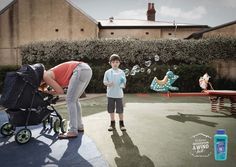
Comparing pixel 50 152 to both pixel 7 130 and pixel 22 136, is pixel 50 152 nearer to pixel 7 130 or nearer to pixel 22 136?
pixel 22 136

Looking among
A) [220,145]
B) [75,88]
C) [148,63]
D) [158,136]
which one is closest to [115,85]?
[75,88]

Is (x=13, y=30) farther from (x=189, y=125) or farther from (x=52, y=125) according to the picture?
(x=189, y=125)

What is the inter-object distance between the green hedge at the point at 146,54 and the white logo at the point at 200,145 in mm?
8611

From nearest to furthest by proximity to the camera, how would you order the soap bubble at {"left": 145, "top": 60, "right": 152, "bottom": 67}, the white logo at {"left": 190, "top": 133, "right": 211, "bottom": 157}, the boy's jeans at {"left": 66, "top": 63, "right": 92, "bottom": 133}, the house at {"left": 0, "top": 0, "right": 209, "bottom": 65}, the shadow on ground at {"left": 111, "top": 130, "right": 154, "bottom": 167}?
the shadow on ground at {"left": 111, "top": 130, "right": 154, "bottom": 167}, the white logo at {"left": 190, "top": 133, "right": 211, "bottom": 157}, the boy's jeans at {"left": 66, "top": 63, "right": 92, "bottom": 133}, the soap bubble at {"left": 145, "top": 60, "right": 152, "bottom": 67}, the house at {"left": 0, "top": 0, "right": 209, "bottom": 65}

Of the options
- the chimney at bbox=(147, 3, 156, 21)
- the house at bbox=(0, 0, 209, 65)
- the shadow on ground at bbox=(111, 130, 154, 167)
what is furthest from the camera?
the chimney at bbox=(147, 3, 156, 21)

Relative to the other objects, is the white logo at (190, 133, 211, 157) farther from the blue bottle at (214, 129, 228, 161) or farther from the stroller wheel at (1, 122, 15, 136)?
the stroller wheel at (1, 122, 15, 136)

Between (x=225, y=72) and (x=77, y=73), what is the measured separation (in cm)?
1230

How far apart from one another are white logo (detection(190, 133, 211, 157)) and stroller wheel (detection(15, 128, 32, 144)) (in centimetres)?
278

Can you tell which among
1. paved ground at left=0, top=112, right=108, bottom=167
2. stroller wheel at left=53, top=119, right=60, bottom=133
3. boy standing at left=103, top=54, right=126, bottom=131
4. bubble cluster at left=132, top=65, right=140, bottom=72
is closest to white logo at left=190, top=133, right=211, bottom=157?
paved ground at left=0, top=112, right=108, bottom=167

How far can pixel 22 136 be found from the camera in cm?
417

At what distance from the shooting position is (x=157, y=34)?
961 inches

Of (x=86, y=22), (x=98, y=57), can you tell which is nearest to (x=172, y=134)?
(x=98, y=57)

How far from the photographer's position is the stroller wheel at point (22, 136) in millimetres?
4095

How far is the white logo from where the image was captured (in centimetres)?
360
